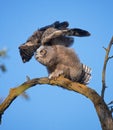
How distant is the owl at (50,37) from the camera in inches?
143

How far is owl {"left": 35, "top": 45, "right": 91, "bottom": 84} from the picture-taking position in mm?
3994

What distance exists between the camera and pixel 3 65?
7.06ft

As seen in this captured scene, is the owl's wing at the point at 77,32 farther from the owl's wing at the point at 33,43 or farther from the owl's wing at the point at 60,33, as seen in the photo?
the owl's wing at the point at 33,43

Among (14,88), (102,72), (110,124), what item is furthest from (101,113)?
(14,88)

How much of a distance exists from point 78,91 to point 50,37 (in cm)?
89

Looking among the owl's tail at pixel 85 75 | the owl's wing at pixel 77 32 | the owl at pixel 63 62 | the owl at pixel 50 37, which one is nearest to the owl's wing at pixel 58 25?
the owl at pixel 50 37

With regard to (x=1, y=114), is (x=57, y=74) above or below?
above

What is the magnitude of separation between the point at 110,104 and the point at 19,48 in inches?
64.2

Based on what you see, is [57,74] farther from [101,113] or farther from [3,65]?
[3,65]

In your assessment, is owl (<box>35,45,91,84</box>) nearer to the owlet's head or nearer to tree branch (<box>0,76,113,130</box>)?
the owlet's head

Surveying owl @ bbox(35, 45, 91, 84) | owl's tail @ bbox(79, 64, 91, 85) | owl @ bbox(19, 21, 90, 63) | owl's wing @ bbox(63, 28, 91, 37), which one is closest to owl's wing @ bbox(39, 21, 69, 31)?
owl @ bbox(19, 21, 90, 63)

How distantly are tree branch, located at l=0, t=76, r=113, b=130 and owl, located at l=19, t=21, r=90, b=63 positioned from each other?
58 cm

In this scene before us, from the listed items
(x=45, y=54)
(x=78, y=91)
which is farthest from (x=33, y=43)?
(x=78, y=91)

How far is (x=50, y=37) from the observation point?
3.69m
